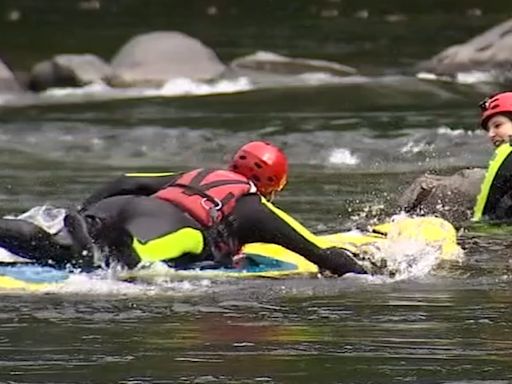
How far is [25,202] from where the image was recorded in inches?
468

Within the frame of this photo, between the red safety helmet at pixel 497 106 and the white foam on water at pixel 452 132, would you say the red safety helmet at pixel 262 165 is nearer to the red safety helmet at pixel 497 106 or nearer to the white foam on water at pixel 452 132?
the red safety helmet at pixel 497 106

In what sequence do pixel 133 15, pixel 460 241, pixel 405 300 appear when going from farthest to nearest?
pixel 133 15, pixel 460 241, pixel 405 300

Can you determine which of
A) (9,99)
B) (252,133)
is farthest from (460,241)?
(9,99)

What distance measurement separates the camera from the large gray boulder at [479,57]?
2547 cm

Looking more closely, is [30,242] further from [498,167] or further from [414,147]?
[414,147]

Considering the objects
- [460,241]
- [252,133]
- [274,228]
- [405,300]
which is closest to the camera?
[405,300]

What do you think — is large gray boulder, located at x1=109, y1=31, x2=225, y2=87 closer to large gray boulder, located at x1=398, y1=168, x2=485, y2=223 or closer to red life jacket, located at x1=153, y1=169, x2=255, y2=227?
large gray boulder, located at x1=398, y1=168, x2=485, y2=223

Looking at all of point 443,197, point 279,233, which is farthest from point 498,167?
point 279,233

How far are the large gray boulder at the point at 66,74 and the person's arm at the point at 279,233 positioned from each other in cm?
1651

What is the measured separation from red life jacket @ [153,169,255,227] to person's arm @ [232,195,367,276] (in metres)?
0.07

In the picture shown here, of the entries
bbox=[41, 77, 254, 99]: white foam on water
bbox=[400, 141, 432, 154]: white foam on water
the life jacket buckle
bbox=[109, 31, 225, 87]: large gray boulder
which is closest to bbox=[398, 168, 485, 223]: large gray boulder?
the life jacket buckle

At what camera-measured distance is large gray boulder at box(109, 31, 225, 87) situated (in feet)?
81.3

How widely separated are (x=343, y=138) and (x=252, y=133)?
4.53 feet

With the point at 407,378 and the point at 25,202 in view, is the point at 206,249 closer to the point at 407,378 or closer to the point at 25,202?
the point at 407,378
